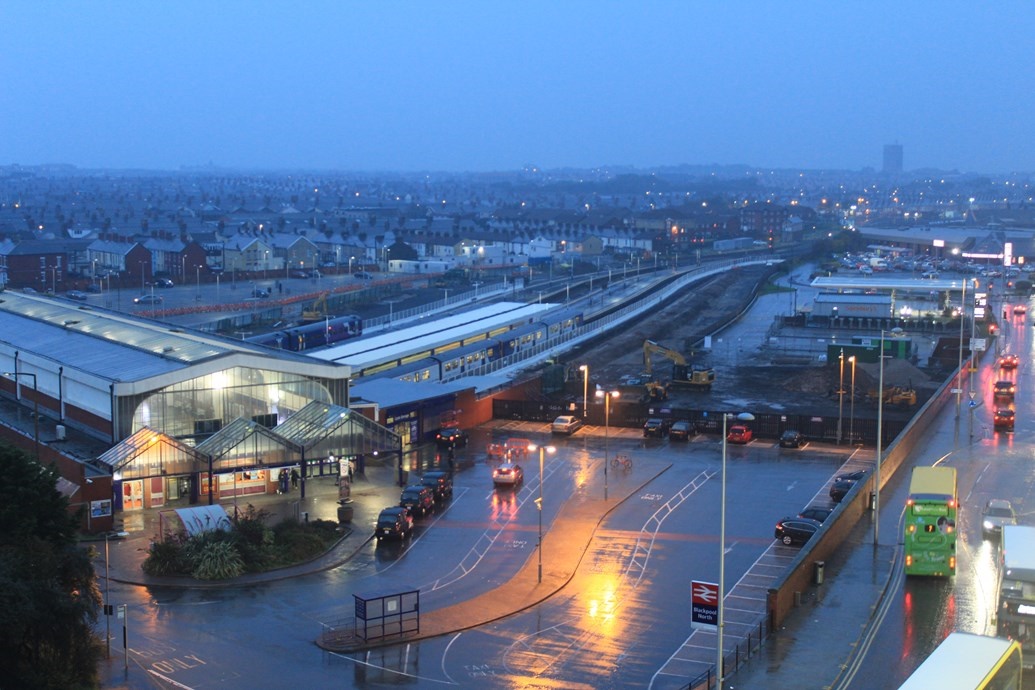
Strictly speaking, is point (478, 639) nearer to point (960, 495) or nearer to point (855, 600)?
point (855, 600)

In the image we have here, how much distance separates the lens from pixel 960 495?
981 inches

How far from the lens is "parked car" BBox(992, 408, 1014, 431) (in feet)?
106

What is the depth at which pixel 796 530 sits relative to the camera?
70.3 ft

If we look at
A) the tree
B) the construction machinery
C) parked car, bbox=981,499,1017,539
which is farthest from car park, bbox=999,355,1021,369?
the tree

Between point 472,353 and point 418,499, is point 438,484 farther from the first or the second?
point 472,353

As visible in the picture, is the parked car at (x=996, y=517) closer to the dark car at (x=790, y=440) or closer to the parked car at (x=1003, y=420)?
the dark car at (x=790, y=440)

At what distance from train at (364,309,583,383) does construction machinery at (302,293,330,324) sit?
38.8 ft

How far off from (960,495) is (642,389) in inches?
544

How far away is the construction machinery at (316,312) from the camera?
191 feet

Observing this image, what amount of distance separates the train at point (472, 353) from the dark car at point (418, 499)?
1091 centimetres

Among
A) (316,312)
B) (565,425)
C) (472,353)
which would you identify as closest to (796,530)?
(565,425)

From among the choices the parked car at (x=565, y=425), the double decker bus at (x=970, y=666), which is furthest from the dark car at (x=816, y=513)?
the parked car at (x=565, y=425)

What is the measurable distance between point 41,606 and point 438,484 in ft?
36.6

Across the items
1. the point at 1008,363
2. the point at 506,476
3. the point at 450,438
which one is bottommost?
the point at 506,476
